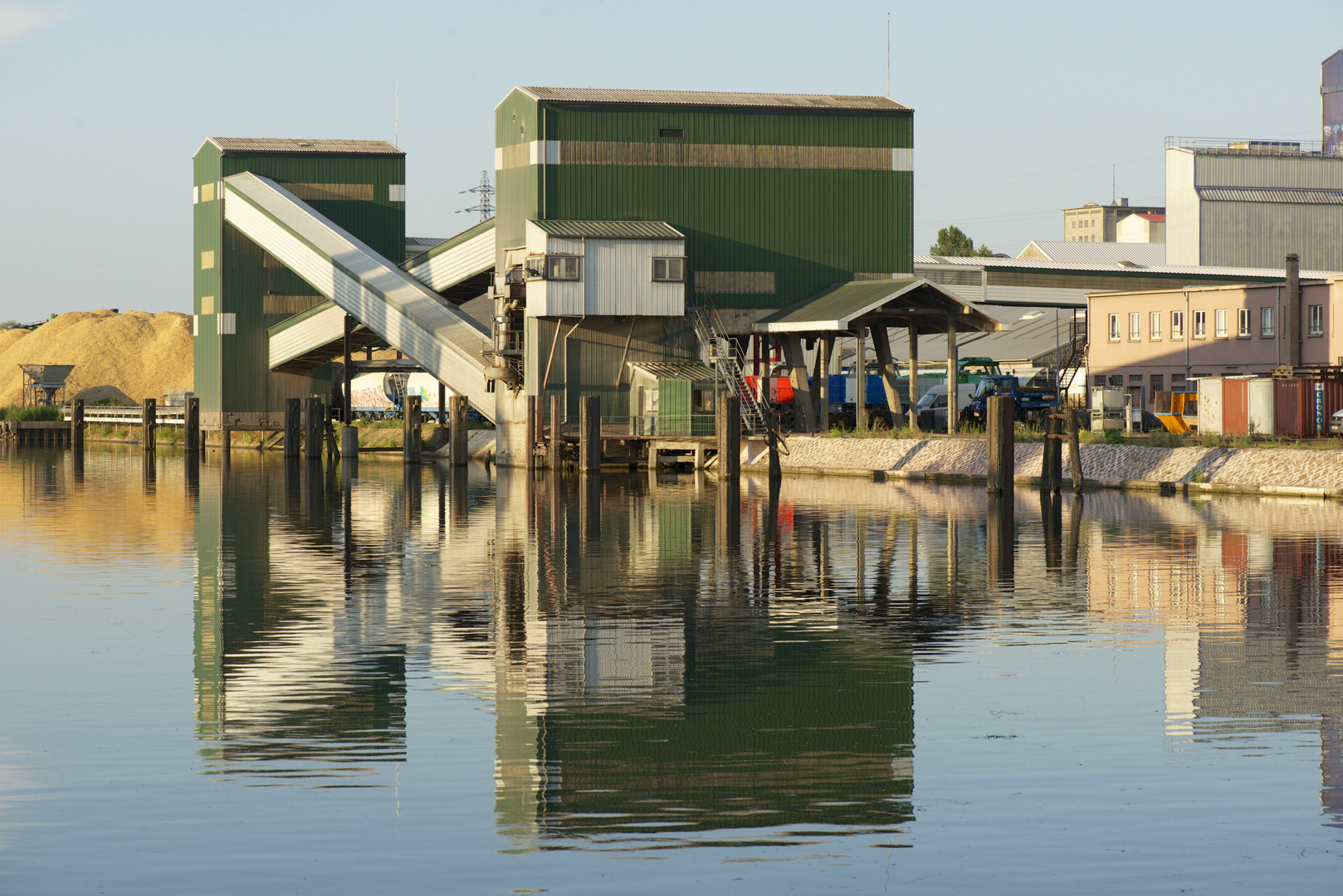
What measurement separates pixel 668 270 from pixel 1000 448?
1847cm

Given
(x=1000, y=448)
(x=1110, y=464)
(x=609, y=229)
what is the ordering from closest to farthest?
(x=1000, y=448) → (x=1110, y=464) → (x=609, y=229)

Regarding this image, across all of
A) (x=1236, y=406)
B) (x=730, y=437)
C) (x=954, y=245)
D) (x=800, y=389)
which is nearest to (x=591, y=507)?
(x=730, y=437)

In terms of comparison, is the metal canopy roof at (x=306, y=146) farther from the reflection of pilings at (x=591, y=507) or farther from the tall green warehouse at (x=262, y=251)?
the reflection of pilings at (x=591, y=507)

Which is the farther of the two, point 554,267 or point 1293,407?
point 554,267

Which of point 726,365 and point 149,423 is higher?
point 726,365

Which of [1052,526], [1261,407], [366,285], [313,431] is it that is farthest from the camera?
[313,431]

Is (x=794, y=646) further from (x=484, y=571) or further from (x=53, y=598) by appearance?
(x=53, y=598)

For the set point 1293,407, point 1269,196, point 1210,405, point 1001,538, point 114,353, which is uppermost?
point 1269,196

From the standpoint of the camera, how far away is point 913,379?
5666 centimetres

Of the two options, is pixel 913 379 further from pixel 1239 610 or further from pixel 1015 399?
pixel 1239 610

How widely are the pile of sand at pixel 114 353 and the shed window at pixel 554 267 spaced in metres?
126

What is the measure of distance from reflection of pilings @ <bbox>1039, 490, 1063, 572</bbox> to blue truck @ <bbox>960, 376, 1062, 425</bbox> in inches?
926

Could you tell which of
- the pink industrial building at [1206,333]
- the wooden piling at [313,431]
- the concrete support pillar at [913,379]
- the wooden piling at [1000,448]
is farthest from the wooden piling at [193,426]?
the wooden piling at [1000,448]

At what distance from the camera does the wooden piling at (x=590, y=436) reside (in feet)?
178
